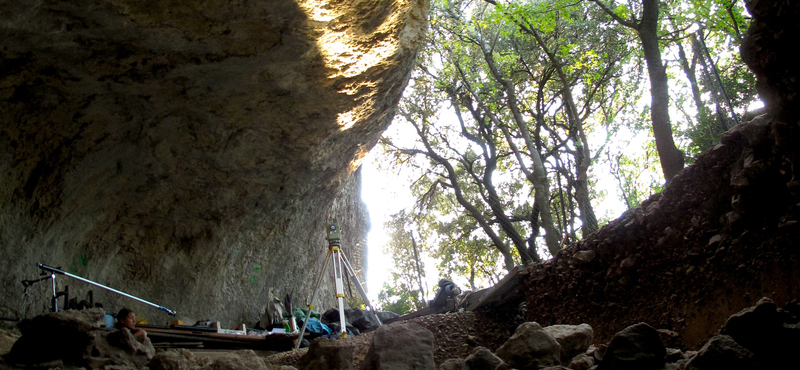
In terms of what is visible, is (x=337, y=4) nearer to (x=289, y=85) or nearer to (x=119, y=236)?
(x=289, y=85)

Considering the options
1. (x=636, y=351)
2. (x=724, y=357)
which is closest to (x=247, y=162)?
(x=636, y=351)

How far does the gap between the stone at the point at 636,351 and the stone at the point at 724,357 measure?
19cm

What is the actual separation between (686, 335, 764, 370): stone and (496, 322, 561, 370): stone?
800 mm

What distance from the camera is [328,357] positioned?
239 centimetres

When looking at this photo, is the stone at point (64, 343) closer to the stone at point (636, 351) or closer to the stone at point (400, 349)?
the stone at point (400, 349)

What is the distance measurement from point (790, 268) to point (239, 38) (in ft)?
13.1

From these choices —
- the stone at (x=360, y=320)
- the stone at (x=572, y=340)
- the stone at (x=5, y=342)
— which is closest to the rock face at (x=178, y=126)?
the stone at (x=5, y=342)

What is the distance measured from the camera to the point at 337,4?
13.6ft

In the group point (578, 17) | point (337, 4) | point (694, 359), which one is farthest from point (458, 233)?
point (694, 359)

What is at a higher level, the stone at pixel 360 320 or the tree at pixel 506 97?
the tree at pixel 506 97

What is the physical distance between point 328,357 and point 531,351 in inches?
39.5

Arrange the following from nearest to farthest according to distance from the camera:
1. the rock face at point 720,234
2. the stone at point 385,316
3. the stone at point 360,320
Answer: the rock face at point 720,234 → the stone at point 360,320 → the stone at point 385,316

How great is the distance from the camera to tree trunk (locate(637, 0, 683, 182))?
4863 mm

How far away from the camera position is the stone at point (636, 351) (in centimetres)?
157
